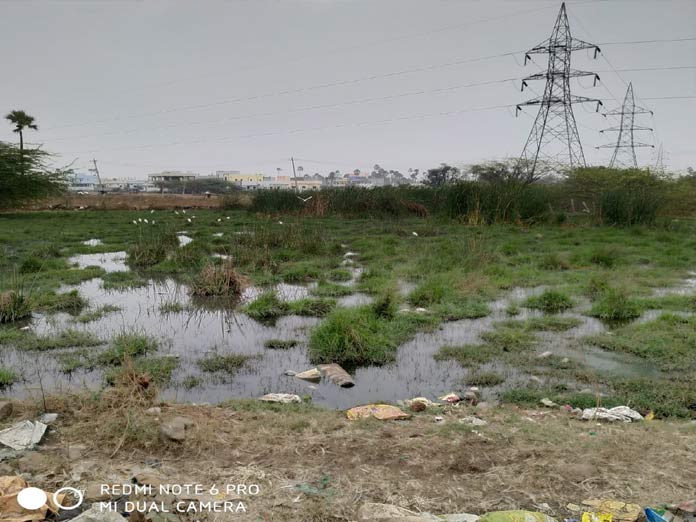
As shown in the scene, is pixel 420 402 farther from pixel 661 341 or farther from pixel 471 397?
pixel 661 341

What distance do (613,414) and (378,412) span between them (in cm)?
163

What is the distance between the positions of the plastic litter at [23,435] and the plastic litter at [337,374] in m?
2.27

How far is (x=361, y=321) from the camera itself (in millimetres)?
6051

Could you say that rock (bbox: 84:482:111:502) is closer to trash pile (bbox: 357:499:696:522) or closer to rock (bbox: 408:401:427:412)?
trash pile (bbox: 357:499:696:522)

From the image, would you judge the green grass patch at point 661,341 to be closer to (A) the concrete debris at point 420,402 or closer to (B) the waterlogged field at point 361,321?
(B) the waterlogged field at point 361,321

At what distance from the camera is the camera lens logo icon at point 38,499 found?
2.66 m

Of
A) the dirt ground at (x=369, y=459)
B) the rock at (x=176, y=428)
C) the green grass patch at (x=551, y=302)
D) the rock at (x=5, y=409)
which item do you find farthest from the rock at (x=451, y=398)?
the green grass patch at (x=551, y=302)

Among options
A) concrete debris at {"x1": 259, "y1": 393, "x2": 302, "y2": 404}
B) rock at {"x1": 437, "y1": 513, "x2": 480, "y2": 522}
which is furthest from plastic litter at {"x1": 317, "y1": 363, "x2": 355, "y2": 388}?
rock at {"x1": 437, "y1": 513, "x2": 480, "y2": 522}

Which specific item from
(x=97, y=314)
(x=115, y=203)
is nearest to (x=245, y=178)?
(x=115, y=203)

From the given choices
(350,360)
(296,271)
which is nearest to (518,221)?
(296,271)

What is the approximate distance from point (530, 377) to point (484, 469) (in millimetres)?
1975

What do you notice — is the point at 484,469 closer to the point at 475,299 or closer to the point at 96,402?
the point at 96,402

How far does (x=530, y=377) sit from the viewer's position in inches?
195

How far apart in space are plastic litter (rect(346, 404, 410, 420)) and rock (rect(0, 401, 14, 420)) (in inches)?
90.4
